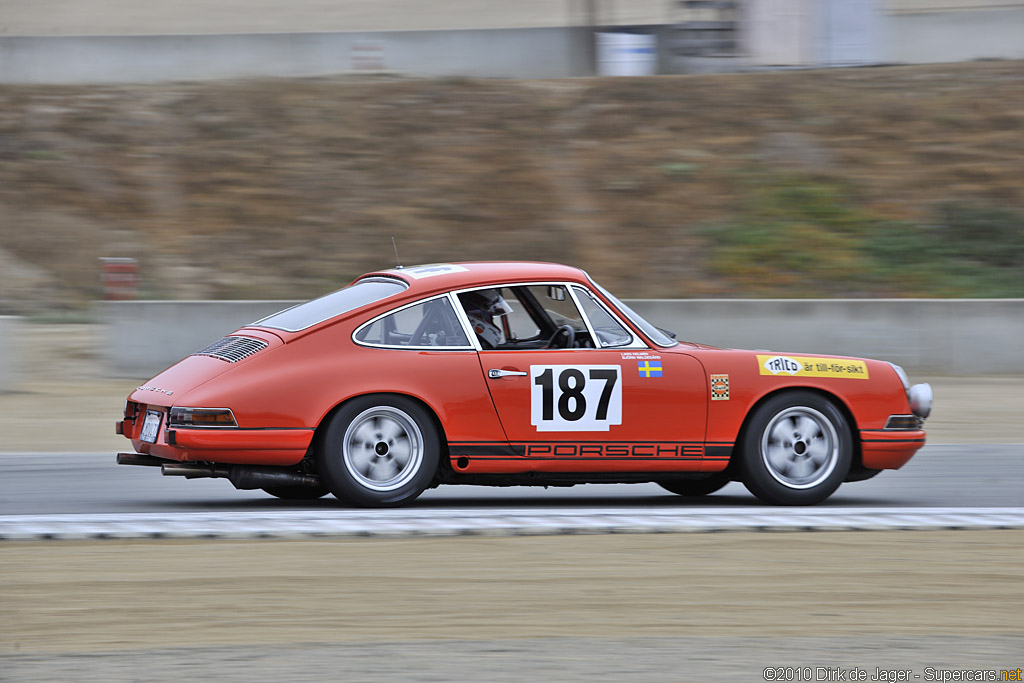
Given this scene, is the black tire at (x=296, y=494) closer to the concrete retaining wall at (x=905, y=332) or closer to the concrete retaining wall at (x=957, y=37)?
the concrete retaining wall at (x=905, y=332)

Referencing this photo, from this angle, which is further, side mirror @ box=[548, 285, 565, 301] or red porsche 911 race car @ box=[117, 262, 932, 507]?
side mirror @ box=[548, 285, 565, 301]

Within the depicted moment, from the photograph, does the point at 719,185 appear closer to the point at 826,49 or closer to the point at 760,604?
the point at 826,49

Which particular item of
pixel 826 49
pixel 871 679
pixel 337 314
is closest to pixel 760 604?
pixel 871 679

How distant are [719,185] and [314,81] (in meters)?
9.00

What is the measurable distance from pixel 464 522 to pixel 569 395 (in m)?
0.97

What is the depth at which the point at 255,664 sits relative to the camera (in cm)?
452

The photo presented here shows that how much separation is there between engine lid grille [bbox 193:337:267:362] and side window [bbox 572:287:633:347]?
1.79 m

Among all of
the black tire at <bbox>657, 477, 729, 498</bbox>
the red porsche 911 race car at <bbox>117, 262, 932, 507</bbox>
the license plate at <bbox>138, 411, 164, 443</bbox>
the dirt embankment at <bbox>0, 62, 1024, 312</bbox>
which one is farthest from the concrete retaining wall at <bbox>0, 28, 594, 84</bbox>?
the license plate at <bbox>138, 411, 164, 443</bbox>

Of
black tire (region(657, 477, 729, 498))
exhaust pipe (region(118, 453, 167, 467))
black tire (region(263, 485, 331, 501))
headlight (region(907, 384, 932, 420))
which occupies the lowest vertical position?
black tire (region(657, 477, 729, 498))

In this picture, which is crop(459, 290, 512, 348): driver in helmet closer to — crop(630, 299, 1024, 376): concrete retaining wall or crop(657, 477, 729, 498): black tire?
crop(657, 477, 729, 498): black tire

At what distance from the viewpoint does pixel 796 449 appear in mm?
7676

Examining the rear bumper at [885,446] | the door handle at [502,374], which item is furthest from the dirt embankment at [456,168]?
the door handle at [502,374]

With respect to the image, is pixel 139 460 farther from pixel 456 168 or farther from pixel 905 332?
pixel 456 168

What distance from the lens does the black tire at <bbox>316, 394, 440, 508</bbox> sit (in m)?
7.10
